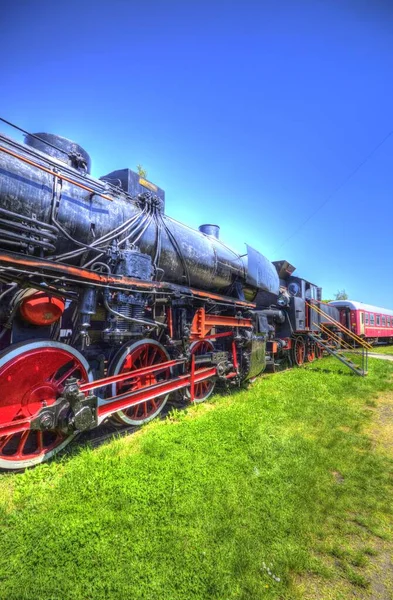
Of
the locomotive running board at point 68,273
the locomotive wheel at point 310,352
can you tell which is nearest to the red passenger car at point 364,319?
the locomotive wheel at point 310,352

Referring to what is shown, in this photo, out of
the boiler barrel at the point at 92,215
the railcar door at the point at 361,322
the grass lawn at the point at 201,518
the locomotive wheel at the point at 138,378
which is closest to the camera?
the grass lawn at the point at 201,518

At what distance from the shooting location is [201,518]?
237cm

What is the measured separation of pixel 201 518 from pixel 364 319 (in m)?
23.1

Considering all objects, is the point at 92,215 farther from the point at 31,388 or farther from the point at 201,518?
the point at 201,518

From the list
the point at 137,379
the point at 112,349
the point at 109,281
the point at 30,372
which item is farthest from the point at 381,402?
the point at 30,372

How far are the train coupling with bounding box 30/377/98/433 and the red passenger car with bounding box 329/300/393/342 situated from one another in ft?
68.4

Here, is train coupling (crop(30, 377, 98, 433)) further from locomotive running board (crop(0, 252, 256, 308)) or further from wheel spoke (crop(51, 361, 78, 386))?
locomotive running board (crop(0, 252, 256, 308))

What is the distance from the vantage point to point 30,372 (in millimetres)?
3125

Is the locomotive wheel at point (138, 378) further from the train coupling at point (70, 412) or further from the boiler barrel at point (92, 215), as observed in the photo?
the boiler barrel at point (92, 215)

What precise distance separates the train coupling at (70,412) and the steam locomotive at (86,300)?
11mm

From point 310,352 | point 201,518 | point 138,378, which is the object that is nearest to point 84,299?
point 138,378

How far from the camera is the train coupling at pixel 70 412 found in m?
3.02

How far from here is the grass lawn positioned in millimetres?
1848

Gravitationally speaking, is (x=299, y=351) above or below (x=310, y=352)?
above
